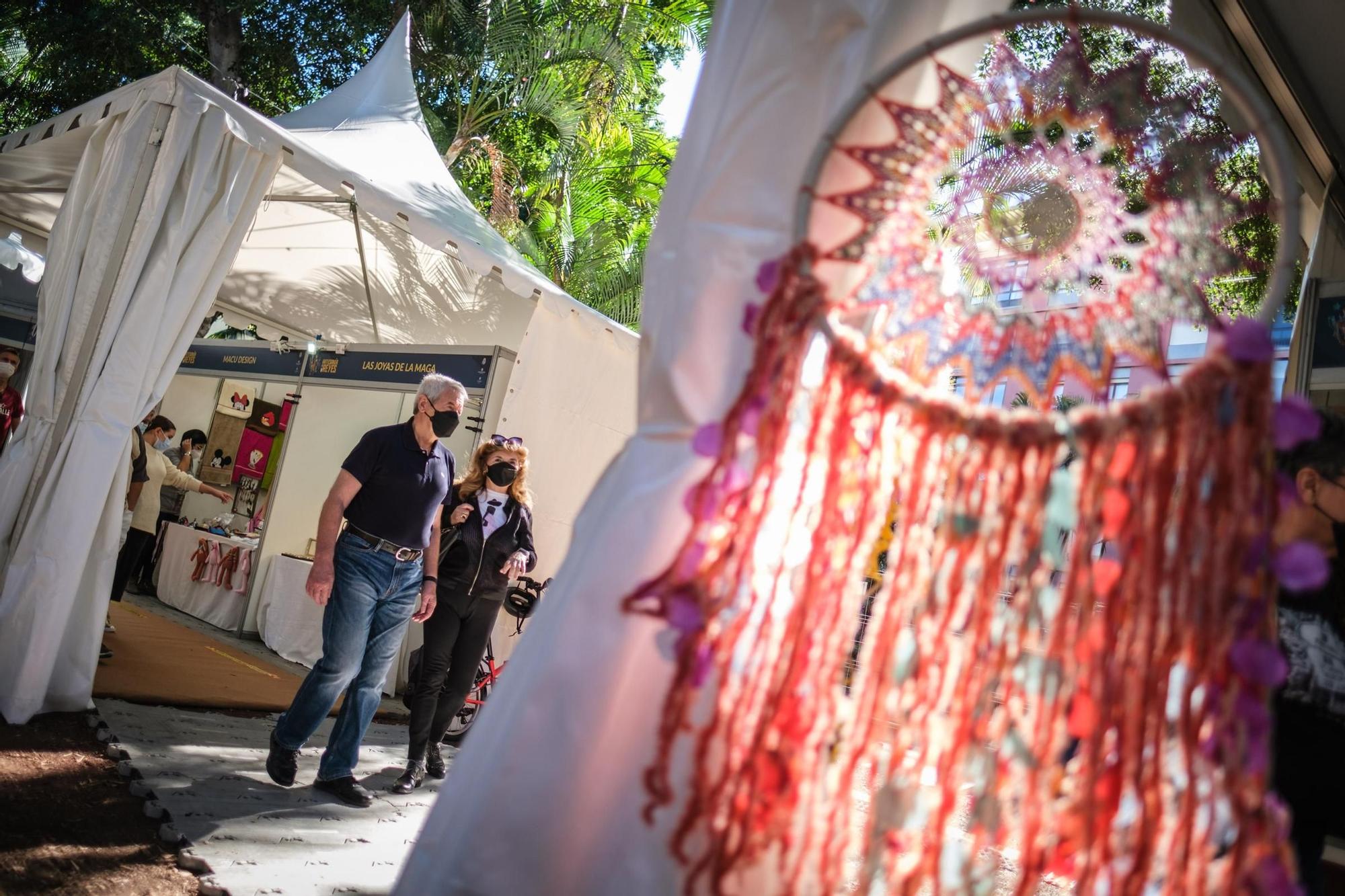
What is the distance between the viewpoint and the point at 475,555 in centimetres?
448

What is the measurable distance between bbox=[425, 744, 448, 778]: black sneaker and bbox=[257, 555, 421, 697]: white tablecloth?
7.78ft

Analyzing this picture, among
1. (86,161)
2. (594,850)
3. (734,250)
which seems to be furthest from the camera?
(86,161)

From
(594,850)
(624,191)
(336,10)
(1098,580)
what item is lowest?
(594,850)

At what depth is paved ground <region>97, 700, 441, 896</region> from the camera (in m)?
2.94

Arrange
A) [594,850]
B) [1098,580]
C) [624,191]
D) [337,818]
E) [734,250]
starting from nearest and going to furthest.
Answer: [1098,580] < [594,850] < [734,250] < [337,818] < [624,191]

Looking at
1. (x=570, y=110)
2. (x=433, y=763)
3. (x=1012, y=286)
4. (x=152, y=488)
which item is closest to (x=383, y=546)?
(x=433, y=763)

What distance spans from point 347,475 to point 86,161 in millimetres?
2592

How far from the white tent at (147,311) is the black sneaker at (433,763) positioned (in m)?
1.53

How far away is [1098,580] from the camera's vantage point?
1.07 metres

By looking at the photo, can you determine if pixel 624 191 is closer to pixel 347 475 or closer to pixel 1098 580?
pixel 347 475

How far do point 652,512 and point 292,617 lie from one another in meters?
6.76

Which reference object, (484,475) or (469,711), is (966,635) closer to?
(484,475)

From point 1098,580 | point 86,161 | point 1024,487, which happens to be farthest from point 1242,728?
point 86,161

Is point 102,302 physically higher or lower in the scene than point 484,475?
higher
